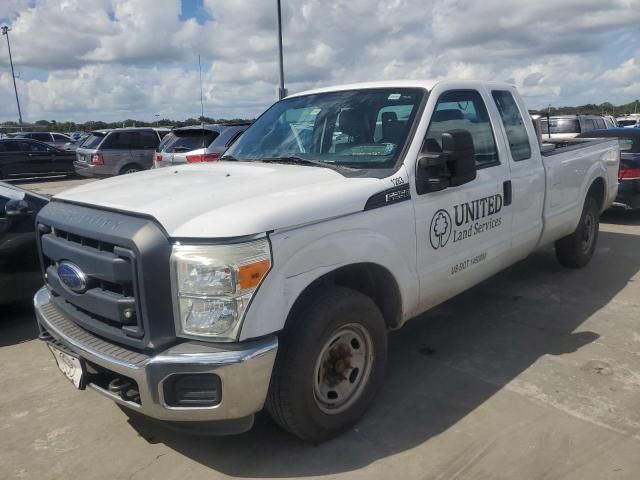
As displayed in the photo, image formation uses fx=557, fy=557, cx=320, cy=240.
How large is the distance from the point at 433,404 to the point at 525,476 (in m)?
0.79

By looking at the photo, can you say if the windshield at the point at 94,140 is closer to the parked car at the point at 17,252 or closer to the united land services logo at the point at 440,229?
the parked car at the point at 17,252

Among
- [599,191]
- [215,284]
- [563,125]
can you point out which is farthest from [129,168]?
[215,284]

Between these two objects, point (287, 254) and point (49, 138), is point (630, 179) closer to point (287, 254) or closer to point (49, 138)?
point (287, 254)

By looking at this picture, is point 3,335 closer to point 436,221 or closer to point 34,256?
point 34,256

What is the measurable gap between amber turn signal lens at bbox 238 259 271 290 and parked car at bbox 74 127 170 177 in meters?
14.8

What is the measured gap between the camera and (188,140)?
1230cm

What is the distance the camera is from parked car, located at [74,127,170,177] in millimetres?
16062

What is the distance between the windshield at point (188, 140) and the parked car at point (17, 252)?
6.79m

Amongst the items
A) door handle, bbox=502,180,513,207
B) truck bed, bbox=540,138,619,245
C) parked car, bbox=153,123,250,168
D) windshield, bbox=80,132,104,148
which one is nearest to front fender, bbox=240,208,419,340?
door handle, bbox=502,180,513,207

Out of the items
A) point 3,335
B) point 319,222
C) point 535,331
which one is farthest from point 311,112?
point 3,335

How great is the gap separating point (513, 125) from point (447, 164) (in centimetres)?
148

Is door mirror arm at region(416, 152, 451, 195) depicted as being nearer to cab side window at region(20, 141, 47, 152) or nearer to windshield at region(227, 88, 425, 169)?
windshield at region(227, 88, 425, 169)

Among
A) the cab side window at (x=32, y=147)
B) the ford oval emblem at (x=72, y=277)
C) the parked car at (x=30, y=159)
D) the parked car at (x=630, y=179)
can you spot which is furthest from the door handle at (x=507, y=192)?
the cab side window at (x=32, y=147)

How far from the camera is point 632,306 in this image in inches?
202
